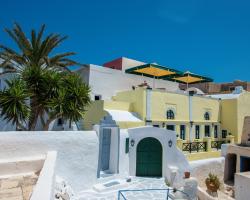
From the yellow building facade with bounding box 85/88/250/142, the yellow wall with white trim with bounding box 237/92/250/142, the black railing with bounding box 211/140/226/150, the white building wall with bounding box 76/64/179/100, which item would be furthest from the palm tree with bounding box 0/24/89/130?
the yellow wall with white trim with bounding box 237/92/250/142

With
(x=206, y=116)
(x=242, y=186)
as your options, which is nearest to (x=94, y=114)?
(x=242, y=186)

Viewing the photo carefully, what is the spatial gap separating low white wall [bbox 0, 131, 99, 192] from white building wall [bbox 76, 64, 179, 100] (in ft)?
33.6

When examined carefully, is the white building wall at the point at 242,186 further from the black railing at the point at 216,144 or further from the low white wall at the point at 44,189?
the low white wall at the point at 44,189

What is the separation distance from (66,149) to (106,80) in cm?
1285

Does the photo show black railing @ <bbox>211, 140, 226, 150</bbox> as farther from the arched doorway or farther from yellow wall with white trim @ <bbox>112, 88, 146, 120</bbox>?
the arched doorway

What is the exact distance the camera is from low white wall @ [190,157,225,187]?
17320 millimetres

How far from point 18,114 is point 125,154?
733cm

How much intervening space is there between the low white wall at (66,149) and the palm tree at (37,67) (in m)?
2.75

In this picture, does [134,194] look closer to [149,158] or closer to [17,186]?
[149,158]

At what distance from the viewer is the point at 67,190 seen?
382 inches

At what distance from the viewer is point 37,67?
46.6ft

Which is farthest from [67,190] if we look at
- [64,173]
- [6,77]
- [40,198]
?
[6,77]

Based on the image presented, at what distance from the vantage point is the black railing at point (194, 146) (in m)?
18.6

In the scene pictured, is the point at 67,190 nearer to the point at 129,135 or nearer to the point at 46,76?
the point at 129,135
